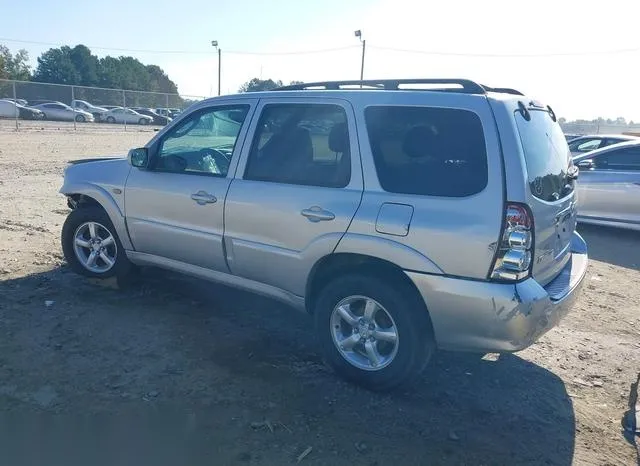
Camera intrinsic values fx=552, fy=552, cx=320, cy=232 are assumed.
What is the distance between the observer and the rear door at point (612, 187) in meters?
8.48

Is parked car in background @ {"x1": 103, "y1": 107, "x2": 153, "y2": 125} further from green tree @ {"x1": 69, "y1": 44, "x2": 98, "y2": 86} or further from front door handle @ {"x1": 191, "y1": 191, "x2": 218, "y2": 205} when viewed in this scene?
front door handle @ {"x1": 191, "y1": 191, "x2": 218, "y2": 205}

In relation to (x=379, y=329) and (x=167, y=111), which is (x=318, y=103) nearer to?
(x=379, y=329)

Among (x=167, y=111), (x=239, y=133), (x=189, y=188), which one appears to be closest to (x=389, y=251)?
(x=239, y=133)

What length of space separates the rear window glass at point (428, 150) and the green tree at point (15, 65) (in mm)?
66992

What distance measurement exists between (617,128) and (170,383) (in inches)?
1744

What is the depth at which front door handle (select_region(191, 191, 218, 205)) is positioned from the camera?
4.38m

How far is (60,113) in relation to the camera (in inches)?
1549

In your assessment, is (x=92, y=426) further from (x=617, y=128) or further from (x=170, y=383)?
(x=617, y=128)

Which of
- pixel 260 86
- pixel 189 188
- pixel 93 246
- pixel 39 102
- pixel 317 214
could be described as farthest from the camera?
pixel 39 102

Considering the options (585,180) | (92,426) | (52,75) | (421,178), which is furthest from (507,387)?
(52,75)

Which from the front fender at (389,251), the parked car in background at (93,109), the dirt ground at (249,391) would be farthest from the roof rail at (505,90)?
the parked car in background at (93,109)

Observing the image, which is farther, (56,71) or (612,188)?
(56,71)

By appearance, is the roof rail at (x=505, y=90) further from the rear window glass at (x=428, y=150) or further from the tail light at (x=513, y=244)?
the tail light at (x=513, y=244)

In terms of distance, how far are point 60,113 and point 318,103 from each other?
40.6 metres
